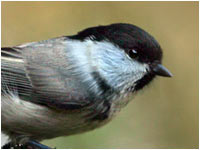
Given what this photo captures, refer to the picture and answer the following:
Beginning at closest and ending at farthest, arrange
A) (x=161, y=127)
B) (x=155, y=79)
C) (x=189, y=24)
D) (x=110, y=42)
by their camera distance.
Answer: (x=110, y=42) < (x=155, y=79) < (x=161, y=127) < (x=189, y=24)

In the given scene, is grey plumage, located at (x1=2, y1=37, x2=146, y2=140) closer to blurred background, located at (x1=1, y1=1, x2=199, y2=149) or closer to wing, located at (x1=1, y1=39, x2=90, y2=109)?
wing, located at (x1=1, y1=39, x2=90, y2=109)

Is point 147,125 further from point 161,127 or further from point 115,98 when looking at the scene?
point 115,98

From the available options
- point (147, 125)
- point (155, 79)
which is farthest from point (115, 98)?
point (147, 125)

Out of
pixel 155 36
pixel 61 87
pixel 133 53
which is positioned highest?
pixel 155 36

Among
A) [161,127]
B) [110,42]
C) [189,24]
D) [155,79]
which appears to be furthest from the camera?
[189,24]

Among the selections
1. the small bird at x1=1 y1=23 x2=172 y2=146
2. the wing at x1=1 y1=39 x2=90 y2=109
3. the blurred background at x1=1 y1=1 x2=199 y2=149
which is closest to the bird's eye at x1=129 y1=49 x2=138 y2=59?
the small bird at x1=1 y1=23 x2=172 y2=146

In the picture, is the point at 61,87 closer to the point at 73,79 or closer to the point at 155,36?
the point at 73,79

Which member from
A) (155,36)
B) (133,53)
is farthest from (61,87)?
(155,36)
